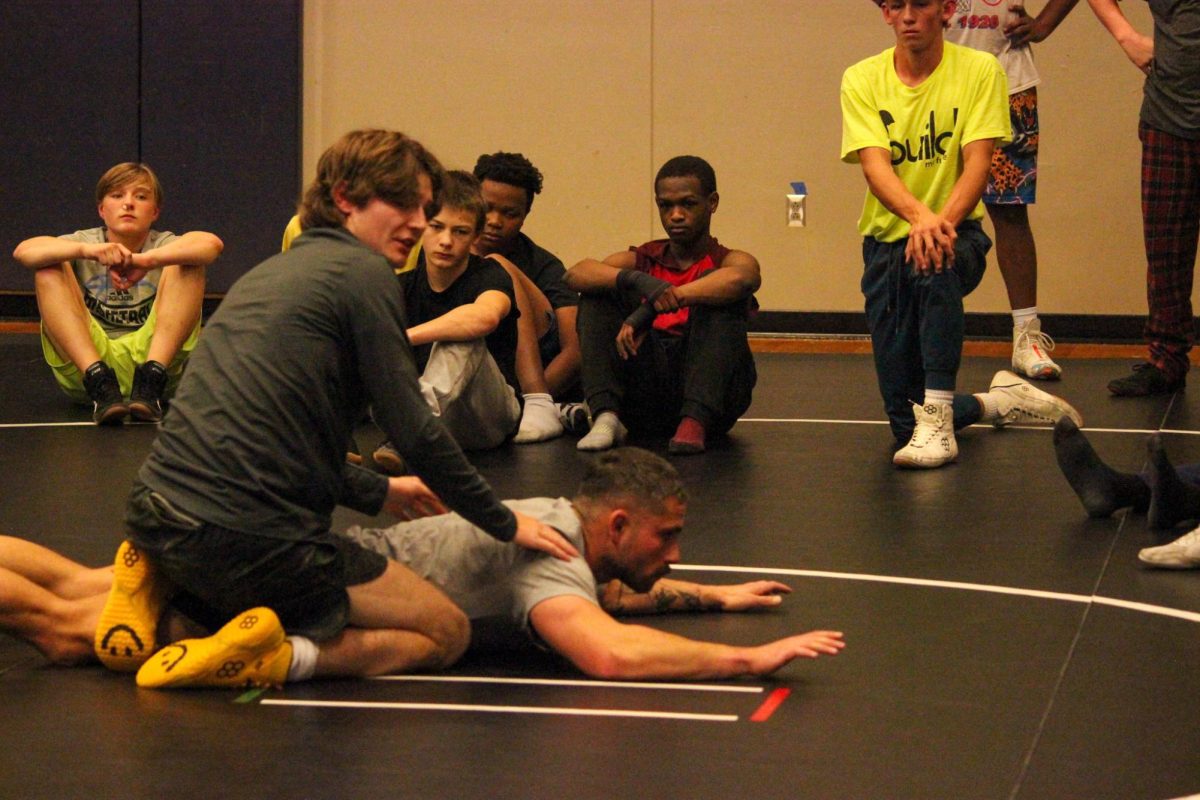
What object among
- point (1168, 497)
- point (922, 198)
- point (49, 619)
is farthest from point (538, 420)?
point (49, 619)

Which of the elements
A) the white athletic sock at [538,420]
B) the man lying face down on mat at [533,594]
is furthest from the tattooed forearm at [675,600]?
the white athletic sock at [538,420]

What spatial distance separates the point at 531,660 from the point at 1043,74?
19.4 ft

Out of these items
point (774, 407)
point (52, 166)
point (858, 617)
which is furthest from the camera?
point (52, 166)

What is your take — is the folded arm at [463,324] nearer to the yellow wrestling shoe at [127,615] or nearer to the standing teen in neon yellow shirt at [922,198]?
the standing teen in neon yellow shirt at [922,198]

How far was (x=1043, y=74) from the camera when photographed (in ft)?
26.1

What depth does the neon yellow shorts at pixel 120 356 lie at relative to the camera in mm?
5734

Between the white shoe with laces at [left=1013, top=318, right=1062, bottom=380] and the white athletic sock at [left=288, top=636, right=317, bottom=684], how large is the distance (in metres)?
4.42

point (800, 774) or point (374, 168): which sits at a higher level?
point (374, 168)

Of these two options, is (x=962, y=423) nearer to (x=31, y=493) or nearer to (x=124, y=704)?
(x=31, y=493)

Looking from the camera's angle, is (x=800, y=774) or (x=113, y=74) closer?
(x=800, y=774)

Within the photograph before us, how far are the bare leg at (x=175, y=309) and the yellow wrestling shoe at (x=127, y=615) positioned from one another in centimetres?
306

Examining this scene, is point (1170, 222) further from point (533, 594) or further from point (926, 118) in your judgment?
point (533, 594)

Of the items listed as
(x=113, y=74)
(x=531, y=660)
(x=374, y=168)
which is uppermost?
(x=113, y=74)

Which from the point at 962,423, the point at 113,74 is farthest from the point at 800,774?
the point at 113,74
